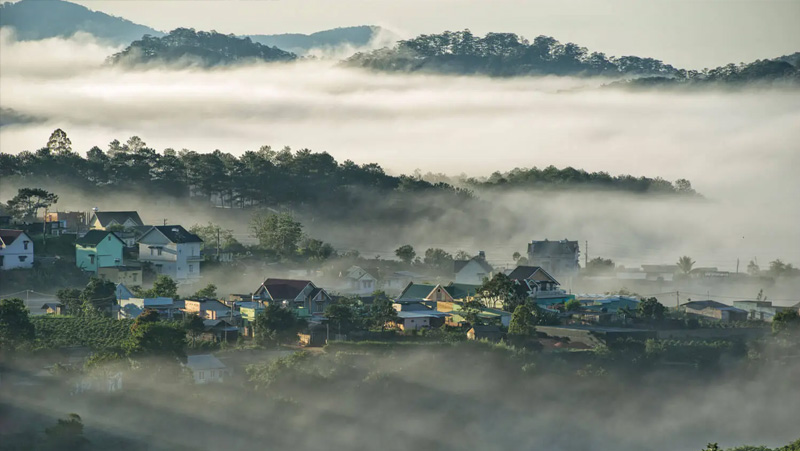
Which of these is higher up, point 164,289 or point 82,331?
point 164,289

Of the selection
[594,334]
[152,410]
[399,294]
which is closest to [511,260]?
[399,294]

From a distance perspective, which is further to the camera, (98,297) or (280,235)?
(280,235)

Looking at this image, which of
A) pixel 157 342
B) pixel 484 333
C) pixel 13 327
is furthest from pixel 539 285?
pixel 13 327

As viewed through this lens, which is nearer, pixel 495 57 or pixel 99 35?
pixel 99 35

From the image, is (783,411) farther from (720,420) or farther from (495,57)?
(495,57)

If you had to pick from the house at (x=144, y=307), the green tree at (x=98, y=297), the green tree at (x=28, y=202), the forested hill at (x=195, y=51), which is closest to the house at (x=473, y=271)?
the house at (x=144, y=307)

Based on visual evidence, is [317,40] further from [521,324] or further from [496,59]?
[521,324]

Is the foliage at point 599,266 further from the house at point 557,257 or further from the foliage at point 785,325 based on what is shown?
the foliage at point 785,325
